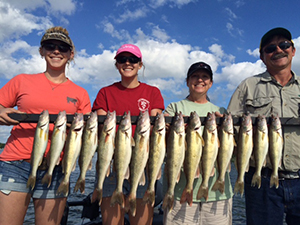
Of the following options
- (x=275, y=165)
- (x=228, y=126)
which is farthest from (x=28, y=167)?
(x=275, y=165)

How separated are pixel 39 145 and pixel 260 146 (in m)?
4.20

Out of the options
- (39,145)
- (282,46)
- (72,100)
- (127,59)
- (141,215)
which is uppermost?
(282,46)

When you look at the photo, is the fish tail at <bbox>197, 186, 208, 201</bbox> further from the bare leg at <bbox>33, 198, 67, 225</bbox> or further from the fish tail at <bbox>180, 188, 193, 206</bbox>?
the bare leg at <bbox>33, 198, 67, 225</bbox>

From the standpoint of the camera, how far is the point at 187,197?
4043 mm

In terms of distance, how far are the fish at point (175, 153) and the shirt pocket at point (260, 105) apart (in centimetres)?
174

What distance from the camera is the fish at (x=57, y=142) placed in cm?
395

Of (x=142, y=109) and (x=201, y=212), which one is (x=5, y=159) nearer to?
(x=142, y=109)

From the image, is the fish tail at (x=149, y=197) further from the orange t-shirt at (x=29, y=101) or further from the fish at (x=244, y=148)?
the orange t-shirt at (x=29, y=101)

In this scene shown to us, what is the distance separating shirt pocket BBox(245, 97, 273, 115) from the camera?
185 inches

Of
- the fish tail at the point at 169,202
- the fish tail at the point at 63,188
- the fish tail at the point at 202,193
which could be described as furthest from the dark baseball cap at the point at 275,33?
the fish tail at the point at 63,188

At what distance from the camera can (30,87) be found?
4164 mm

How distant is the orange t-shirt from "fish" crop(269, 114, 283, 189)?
13.0ft

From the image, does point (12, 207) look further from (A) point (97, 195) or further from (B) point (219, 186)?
(B) point (219, 186)

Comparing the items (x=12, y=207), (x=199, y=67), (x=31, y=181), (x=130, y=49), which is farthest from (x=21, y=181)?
(x=199, y=67)
